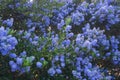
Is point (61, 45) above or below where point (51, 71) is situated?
above

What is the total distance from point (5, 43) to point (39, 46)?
0.57 metres

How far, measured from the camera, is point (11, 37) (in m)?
3.71

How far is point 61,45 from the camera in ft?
13.7

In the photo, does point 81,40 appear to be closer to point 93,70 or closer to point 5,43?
point 93,70

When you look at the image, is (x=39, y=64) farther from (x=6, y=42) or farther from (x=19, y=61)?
(x=6, y=42)

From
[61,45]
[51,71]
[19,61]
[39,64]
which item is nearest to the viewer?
[19,61]

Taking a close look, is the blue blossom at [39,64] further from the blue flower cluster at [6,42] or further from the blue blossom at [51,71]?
the blue flower cluster at [6,42]

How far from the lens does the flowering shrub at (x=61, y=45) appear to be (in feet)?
12.2

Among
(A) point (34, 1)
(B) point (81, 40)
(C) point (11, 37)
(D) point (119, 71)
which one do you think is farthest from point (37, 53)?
(D) point (119, 71)

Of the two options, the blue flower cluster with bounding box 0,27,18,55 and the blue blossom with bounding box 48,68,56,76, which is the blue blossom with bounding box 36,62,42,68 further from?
the blue flower cluster with bounding box 0,27,18,55

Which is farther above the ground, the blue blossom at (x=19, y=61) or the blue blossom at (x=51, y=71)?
the blue blossom at (x=19, y=61)

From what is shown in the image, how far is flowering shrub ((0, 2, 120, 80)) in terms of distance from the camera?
12.2ft

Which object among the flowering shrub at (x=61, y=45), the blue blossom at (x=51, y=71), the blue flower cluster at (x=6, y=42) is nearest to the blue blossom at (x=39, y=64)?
the flowering shrub at (x=61, y=45)

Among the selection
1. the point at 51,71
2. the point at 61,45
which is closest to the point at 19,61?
the point at 51,71
